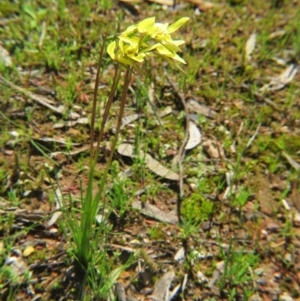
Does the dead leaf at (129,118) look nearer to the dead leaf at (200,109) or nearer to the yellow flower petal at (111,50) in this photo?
the dead leaf at (200,109)

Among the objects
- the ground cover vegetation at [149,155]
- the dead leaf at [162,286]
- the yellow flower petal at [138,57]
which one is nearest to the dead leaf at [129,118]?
the ground cover vegetation at [149,155]

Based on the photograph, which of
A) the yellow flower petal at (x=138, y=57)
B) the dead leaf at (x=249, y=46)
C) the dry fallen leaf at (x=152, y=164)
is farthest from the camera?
the dead leaf at (x=249, y=46)

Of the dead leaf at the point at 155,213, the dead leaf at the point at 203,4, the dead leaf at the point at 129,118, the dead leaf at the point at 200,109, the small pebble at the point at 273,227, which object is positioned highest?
the dead leaf at the point at 203,4

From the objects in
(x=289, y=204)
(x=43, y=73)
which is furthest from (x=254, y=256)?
(x=43, y=73)

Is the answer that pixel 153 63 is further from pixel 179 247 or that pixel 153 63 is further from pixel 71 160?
pixel 179 247

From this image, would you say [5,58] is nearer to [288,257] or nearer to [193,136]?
[193,136]
